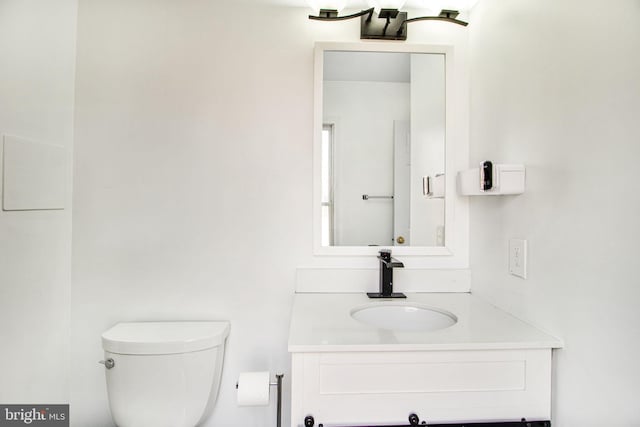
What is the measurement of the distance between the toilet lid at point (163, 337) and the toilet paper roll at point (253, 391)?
0.20 m

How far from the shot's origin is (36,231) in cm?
129

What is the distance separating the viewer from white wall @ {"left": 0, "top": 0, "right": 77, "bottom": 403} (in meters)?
1.18

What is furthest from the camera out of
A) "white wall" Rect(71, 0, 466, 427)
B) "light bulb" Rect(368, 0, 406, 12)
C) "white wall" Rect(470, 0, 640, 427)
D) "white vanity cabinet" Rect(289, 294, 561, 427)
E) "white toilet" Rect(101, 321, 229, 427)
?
"white wall" Rect(71, 0, 466, 427)

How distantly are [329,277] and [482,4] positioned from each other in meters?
1.29

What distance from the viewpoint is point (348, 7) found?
1493 millimetres

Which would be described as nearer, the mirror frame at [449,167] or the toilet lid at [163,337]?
the toilet lid at [163,337]

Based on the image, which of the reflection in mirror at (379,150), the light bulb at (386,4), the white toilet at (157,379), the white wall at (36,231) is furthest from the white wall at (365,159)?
the white wall at (36,231)

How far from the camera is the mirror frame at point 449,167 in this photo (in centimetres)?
148

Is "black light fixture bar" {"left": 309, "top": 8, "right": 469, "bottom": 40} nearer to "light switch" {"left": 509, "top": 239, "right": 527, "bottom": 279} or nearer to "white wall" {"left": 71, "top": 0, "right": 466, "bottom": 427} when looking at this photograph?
"white wall" {"left": 71, "top": 0, "right": 466, "bottom": 427}

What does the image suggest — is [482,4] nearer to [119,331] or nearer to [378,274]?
[378,274]

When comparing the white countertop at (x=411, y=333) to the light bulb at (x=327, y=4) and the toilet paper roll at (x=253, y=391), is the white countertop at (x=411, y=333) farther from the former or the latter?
the light bulb at (x=327, y=4)

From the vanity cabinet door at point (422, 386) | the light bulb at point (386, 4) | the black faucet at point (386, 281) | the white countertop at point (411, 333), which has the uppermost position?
the light bulb at point (386, 4)

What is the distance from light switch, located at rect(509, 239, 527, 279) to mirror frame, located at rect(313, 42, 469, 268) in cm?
34

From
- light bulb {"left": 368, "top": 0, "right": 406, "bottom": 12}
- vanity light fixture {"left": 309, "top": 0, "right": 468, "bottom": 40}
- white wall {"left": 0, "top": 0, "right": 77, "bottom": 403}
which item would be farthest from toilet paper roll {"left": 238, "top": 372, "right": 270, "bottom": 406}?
light bulb {"left": 368, "top": 0, "right": 406, "bottom": 12}
